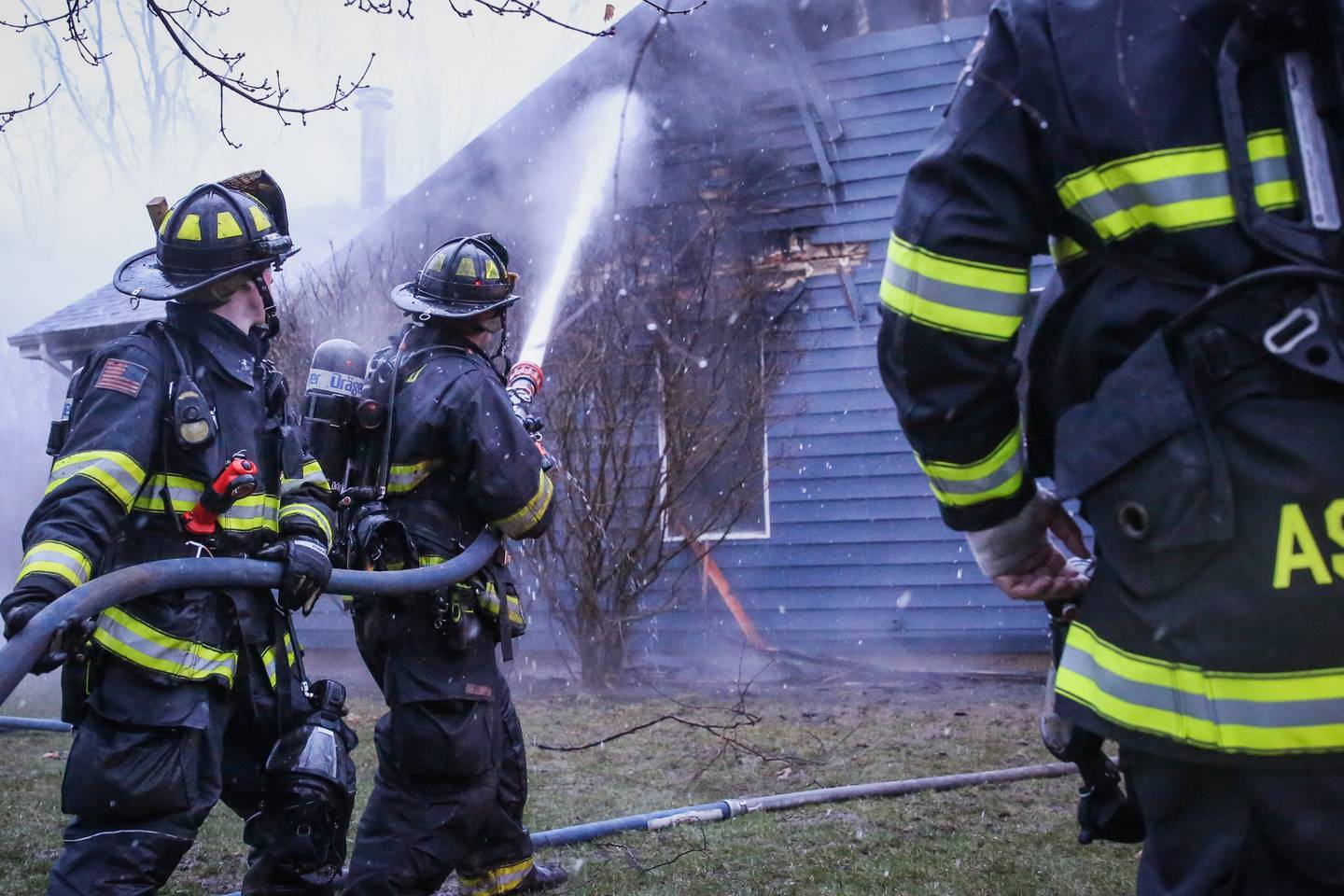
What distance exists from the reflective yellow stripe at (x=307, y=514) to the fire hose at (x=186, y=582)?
136 mm

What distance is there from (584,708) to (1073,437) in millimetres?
6717

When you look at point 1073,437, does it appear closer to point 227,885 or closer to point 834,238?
point 227,885

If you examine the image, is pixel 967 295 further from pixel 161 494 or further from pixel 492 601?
pixel 492 601

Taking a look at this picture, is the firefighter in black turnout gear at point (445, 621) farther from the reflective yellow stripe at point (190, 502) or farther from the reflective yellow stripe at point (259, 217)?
the reflective yellow stripe at point (259, 217)

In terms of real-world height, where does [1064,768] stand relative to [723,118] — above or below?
below

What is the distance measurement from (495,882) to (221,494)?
5.33 feet

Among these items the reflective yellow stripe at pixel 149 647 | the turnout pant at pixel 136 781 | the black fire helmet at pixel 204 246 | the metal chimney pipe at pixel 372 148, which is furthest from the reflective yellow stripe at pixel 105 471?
the metal chimney pipe at pixel 372 148

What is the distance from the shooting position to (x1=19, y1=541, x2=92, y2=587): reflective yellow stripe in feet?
8.64

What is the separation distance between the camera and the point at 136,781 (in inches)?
110

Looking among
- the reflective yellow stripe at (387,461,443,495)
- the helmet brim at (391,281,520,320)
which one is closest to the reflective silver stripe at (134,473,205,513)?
the reflective yellow stripe at (387,461,443,495)

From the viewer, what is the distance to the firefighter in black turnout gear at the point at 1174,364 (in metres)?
1.41

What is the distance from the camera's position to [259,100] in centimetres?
388

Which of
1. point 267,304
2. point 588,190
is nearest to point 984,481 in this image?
point 267,304

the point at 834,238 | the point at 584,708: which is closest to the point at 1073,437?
the point at 584,708
